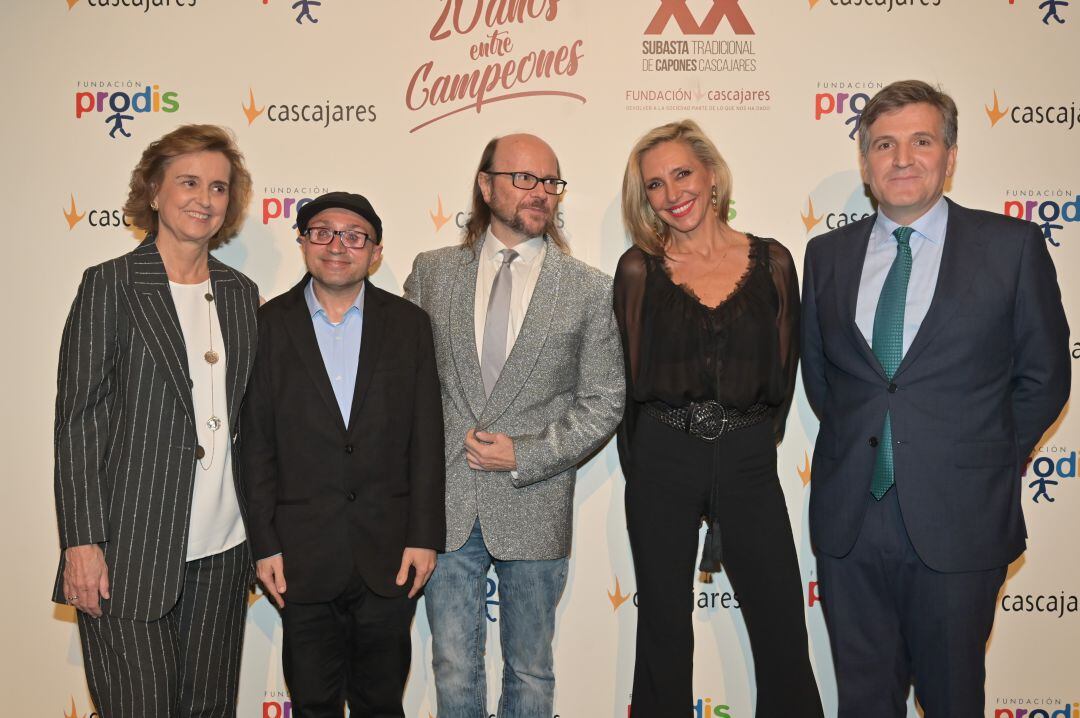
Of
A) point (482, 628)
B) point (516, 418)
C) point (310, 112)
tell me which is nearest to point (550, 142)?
point (310, 112)

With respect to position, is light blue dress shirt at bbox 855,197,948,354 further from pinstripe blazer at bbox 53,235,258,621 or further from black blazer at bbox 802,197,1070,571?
pinstripe blazer at bbox 53,235,258,621

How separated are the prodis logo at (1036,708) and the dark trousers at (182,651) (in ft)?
9.71

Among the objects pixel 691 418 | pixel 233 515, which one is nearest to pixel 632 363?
pixel 691 418

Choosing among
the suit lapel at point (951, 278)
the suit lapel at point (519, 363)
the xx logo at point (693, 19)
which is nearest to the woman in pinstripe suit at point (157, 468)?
the suit lapel at point (519, 363)

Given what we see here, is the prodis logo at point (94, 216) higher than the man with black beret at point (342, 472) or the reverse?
higher

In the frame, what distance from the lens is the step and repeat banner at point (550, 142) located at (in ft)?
10.4

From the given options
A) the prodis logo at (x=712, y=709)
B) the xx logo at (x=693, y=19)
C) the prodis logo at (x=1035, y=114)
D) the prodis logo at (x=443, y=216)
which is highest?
the xx logo at (x=693, y=19)

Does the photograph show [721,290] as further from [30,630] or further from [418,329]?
[30,630]

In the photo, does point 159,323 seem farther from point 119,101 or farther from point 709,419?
point 709,419

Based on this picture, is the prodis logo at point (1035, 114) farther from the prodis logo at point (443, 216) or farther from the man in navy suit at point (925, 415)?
the prodis logo at point (443, 216)

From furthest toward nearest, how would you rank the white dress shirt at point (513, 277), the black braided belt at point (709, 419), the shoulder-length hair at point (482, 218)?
the shoulder-length hair at point (482, 218)
the white dress shirt at point (513, 277)
the black braided belt at point (709, 419)

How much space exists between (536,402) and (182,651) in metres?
1.31

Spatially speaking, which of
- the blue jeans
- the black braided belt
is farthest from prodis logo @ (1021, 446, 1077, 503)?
the blue jeans

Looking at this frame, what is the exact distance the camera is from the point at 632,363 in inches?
106
